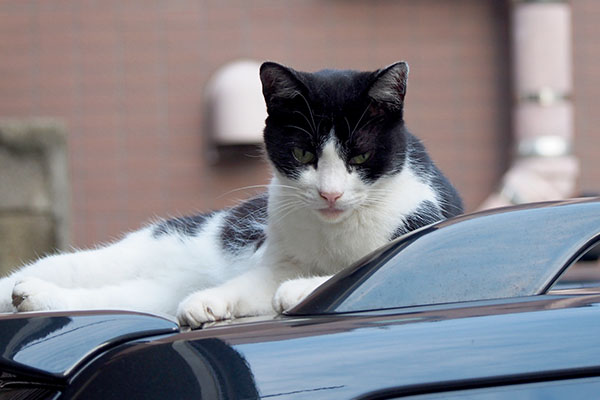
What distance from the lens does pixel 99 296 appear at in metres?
1.99

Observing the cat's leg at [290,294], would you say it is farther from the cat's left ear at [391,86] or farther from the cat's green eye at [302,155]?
the cat's left ear at [391,86]

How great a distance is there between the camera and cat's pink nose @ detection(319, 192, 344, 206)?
1796 mm

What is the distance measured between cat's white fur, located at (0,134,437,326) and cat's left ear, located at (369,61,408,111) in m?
0.15

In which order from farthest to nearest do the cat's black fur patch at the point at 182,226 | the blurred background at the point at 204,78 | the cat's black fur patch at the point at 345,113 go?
1. the blurred background at the point at 204,78
2. the cat's black fur patch at the point at 182,226
3. the cat's black fur patch at the point at 345,113

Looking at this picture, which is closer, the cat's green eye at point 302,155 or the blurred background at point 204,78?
the cat's green eye at point 302,155

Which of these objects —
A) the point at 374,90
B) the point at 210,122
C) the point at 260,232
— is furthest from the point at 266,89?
the point at 210,122

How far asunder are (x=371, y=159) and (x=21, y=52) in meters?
5.49

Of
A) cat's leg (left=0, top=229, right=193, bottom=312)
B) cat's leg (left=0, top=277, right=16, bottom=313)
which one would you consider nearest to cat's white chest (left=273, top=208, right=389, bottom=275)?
cat's leg (left=0, top=229, right=193, bottom=312)

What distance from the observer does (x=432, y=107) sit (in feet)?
22.2

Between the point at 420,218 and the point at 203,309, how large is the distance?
56cm

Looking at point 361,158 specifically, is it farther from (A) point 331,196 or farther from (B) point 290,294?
(B) point 290,294

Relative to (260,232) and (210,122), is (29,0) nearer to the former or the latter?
(210,122)

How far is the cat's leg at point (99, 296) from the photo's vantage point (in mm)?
1802

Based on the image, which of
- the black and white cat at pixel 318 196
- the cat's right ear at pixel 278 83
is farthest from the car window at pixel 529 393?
the cat's right ear at pixel 278 83
